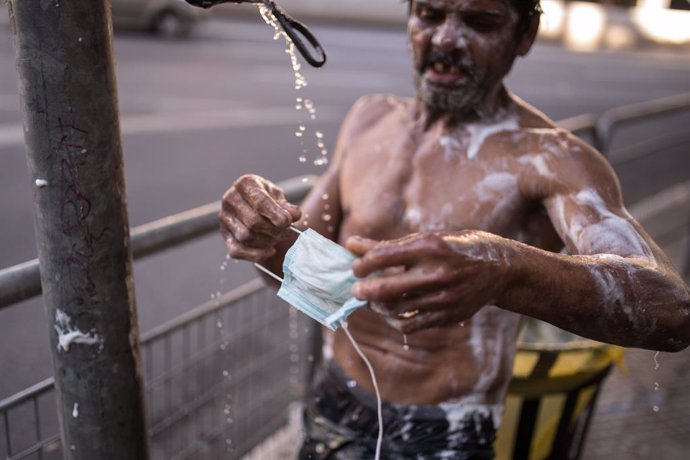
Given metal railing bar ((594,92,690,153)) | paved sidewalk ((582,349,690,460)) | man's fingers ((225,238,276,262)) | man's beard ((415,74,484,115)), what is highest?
man's beard ((415,74,484,115))

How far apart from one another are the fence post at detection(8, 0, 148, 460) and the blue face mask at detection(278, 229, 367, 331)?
Result: 0.32 metres

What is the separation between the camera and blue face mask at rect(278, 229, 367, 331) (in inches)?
50.9

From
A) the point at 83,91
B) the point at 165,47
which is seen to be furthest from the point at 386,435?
Result: the point at 165,47

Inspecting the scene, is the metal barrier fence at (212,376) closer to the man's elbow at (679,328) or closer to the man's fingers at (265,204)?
the man's fingers at (265,204)

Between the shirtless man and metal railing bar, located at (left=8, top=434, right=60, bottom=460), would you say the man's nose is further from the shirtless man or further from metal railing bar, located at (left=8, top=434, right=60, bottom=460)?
metal railing bar, located at (left=8, top=434, right=60, bottom=460)

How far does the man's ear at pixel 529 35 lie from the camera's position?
186 cm

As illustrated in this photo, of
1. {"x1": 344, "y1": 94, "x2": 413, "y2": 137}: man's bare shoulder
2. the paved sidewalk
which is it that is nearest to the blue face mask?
{"x1": 344, "y1": 94, "x2": 413, "y2": 137}: man's bare shoulder

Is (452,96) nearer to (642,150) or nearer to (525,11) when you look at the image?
(525,11)

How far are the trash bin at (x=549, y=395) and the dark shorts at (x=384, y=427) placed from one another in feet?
2.06

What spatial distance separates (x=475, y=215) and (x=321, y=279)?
1.94ft

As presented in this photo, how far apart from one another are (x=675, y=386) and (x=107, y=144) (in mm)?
3640

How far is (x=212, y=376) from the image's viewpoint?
376cm

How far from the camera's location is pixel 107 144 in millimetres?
1248

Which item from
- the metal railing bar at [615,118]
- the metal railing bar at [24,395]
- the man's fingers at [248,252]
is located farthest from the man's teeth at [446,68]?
the metal railing bar at [615,118]
